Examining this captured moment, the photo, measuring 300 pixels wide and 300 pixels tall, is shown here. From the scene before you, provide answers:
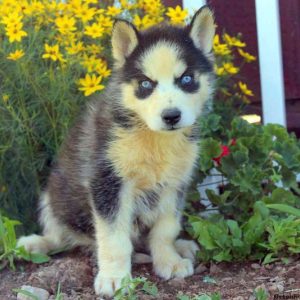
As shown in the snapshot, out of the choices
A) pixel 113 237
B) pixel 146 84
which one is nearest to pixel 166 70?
pixel 146 84

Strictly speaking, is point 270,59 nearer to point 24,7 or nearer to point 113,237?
point 24,7

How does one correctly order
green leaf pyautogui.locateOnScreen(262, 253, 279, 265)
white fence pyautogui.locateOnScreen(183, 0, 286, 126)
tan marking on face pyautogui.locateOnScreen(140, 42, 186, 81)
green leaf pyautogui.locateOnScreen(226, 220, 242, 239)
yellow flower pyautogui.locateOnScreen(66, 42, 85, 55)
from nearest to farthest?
1. tan marking on face pyautogui.locateOnScreen(140, 42, 186, 81)
2. green leaf pyautogui.locateOnScreen(262, 253, 279, 265)
3. green leaf pyautogui.locateOnScreen(226, 220, 242, 239)
4. yellow flower pyautogui.locateOnScreen(66, 42, 85, 55)
5. white fence pyautogui.locateOnScreen(183, 0, 286, 126)

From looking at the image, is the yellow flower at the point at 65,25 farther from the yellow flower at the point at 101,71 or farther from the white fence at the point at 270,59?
the white fence at the point at 270,59

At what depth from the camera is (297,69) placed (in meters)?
6.00

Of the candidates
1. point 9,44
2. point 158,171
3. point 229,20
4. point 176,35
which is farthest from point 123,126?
point 229,20

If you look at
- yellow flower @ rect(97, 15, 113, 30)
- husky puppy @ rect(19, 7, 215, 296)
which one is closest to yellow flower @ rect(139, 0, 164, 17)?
yellow flower @ rect(97, 15, 113, 30)

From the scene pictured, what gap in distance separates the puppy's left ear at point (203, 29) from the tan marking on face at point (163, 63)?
9.8 inches

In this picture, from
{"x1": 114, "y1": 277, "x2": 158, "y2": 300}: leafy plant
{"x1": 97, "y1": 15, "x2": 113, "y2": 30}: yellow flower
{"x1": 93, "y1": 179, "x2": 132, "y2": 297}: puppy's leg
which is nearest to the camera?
{"x1": 114, "y1": 277, "x2": 158, "y2": 300}: leafy plant

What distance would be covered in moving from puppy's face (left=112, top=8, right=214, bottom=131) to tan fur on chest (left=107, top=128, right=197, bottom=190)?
0.16 meters

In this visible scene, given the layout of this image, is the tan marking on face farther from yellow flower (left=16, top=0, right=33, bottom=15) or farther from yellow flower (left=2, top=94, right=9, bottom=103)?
yellow flower (left=16, top=0, right=33, bottom=15)

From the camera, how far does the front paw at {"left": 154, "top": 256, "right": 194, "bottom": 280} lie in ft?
12.8

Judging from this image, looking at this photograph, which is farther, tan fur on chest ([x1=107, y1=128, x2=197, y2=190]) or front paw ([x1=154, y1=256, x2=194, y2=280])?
front paw ([x1=154, y1=256, x2=194, y2=280])

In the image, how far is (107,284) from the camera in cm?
363

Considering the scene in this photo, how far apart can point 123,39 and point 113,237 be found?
1203 mm
